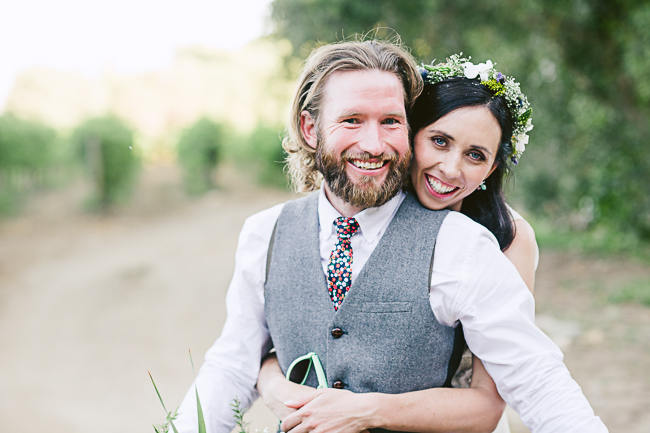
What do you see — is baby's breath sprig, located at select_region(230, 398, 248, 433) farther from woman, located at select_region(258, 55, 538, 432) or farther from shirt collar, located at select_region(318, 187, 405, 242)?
shirt collar, located at select_region(318, 187, 405, 242)

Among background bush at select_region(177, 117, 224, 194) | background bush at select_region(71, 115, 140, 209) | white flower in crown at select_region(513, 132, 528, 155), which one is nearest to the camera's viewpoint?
white flower in crown at select_region(513, 132, 528, 155)

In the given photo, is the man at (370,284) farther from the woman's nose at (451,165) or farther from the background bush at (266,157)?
the background bush at (266,157)

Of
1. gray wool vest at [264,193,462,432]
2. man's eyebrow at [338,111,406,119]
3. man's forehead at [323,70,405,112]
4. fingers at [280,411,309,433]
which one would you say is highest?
man's forehead at [323,70,405,112]

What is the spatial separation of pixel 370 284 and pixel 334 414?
0.36 meters

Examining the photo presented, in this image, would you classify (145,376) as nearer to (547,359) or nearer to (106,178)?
(547,359)

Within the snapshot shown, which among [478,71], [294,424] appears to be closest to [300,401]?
[294,424]

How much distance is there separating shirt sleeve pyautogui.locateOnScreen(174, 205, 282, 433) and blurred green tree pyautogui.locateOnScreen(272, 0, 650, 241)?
6.46 meters

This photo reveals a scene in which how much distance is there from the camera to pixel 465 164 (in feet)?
6.15

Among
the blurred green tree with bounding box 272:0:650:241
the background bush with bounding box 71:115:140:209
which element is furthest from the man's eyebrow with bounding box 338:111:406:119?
the background bush with bounding box 71:115:140:209

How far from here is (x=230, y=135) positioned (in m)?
16.2

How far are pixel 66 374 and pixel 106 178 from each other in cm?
687

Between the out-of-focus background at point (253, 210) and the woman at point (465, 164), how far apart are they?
Result: 295 cm

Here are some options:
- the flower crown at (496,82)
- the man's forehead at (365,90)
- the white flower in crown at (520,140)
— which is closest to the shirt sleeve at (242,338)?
the man's forehead at (365,90)

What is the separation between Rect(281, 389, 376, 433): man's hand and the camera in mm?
1613
